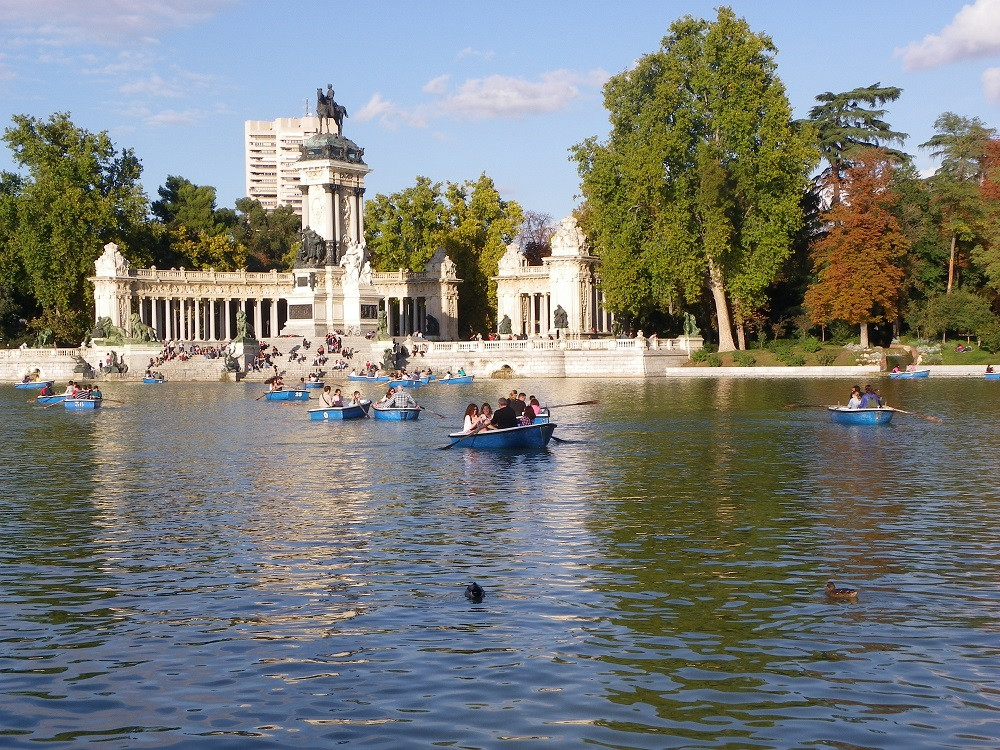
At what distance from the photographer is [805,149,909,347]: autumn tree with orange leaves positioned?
73.4 m

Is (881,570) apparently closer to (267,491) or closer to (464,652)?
(464,652)

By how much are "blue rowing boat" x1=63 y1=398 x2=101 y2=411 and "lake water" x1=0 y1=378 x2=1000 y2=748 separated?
22.5 m

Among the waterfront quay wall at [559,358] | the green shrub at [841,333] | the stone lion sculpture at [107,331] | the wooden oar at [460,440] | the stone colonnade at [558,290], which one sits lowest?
the wooden oar at [460,440]

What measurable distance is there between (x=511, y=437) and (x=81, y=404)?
91.5 ft

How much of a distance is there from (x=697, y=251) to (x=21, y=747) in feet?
228

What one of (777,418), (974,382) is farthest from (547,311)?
(777,418)

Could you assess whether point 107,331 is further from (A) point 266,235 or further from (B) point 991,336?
(B) point 991,336

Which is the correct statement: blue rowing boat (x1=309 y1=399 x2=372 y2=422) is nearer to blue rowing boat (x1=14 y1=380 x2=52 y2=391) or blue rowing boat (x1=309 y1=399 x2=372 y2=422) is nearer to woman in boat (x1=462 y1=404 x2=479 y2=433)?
woman in boat (x1=462 y1=404 x2=479 y2=433)

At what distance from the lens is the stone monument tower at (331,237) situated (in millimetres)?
→ 91812

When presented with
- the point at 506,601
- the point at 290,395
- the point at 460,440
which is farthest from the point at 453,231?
the point at 506,601

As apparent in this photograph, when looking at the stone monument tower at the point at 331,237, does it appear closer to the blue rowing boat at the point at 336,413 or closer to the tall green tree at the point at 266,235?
the tall green tree at the point at 266,235

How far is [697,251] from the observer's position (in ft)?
254

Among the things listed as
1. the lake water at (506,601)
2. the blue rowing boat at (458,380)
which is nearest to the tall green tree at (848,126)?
the blue rowing boat at (458,380)

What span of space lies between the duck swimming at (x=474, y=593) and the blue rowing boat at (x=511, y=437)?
17.0m
